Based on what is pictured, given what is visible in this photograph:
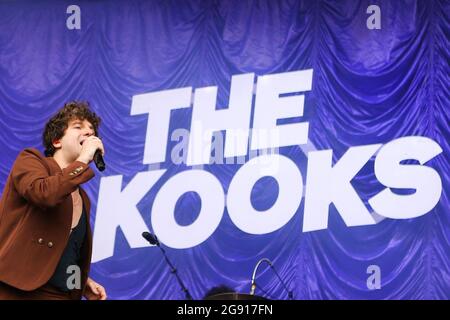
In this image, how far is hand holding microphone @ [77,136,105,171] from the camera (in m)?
3.71

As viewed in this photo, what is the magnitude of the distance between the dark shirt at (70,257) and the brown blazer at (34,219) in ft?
0.20

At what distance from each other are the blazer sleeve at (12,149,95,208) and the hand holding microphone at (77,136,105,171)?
8cm

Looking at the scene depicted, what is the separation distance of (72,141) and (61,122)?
0.32ft

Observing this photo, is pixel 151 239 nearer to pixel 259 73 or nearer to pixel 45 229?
pixel 45 229

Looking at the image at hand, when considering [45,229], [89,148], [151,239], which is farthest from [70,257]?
[151,239]

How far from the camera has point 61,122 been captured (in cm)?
393

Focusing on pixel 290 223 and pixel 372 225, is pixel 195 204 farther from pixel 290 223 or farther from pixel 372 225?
pixel 372 225

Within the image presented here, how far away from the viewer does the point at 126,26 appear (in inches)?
314

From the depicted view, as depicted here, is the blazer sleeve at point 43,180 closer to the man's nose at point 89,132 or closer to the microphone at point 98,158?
the microphone at point 98,158

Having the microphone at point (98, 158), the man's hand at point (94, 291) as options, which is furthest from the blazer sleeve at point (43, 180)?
the man's hand at point (94, 291)

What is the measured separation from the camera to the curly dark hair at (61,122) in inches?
154

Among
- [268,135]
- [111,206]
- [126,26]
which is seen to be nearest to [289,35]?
[268,135]

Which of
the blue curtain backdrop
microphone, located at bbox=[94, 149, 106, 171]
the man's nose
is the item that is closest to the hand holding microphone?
microphone, located at bbox=[94, 149, 106, 171]

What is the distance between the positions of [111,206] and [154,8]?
176cm
